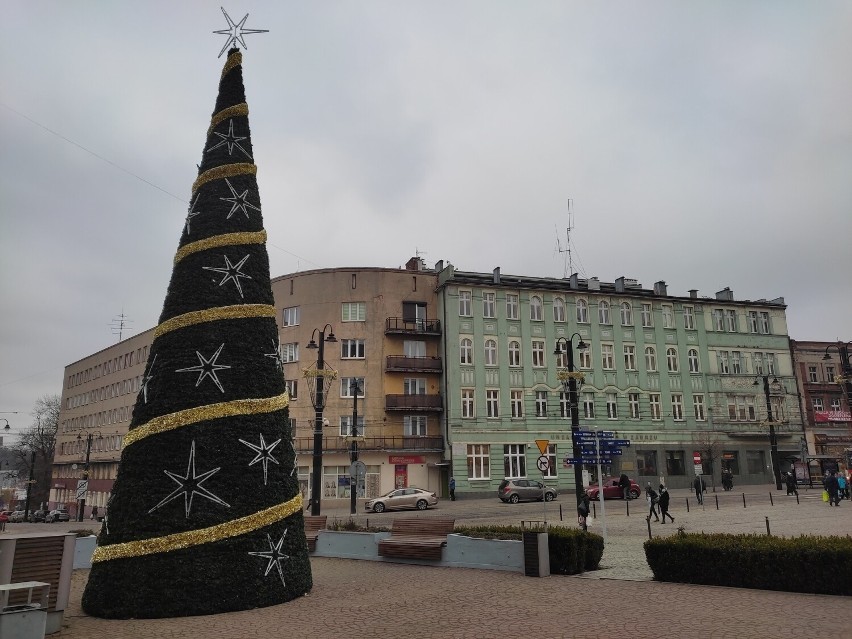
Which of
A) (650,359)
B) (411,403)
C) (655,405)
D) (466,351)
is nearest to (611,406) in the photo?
(655,405)

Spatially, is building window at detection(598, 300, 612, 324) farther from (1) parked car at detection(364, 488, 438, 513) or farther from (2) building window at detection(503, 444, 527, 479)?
(1) parked car at detection(364, 488, 438, 513)

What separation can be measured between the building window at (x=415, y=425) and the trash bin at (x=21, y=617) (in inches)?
1490

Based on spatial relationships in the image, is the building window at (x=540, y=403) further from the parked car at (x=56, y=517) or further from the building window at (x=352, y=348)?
the parked car at (x=56, y=517)

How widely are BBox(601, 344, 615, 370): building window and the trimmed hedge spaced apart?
38297 mm

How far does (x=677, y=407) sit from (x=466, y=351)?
1773 centimetres

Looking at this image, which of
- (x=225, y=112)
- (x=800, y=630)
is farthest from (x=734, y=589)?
(x=225, y=112)

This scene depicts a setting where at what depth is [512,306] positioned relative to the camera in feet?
157

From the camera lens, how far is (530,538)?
1240 cm

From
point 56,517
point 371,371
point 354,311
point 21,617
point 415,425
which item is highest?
point 354,311

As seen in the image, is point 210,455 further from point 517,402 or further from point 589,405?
point 589,405

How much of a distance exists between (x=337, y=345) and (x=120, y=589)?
37.5m

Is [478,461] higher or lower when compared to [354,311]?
lower

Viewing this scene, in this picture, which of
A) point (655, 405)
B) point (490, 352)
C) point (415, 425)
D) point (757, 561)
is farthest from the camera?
point (655, 405)

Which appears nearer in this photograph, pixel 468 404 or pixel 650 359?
pixel 468 404
